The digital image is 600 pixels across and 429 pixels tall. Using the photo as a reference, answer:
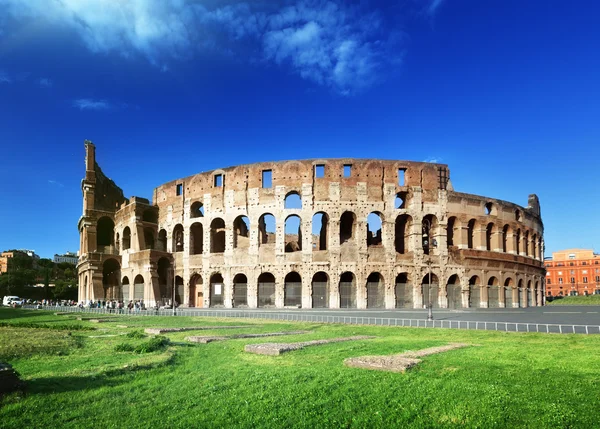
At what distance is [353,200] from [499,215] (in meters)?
16.7

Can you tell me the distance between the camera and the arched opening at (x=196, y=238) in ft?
154

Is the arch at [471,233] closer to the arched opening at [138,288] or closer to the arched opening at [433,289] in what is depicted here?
the arched opening at [433,289]

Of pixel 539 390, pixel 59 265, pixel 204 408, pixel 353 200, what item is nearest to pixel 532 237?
pixel 353 200

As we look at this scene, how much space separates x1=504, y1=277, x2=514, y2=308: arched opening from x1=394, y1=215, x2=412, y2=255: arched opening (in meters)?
12.1

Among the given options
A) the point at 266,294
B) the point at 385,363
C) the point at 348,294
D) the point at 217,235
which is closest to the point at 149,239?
the point at 217,235

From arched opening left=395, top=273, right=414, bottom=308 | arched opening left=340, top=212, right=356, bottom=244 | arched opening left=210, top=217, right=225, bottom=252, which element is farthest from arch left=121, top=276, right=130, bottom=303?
arched opening left=395, top=273, right=414, bottom=308

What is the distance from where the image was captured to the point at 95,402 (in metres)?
7.21

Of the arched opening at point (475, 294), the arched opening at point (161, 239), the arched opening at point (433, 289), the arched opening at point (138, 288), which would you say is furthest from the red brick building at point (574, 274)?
the arched opening at point (138, 288)

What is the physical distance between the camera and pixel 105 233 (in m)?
60.4

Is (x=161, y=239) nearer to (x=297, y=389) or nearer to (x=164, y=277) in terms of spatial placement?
(x=164, y=277)

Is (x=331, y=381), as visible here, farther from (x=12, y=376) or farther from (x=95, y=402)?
(x=12, y=376)

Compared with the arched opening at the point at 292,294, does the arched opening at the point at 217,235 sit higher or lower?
higher

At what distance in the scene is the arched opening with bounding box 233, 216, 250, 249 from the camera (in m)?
44.3

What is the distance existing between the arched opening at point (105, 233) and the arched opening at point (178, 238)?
13.4 m
